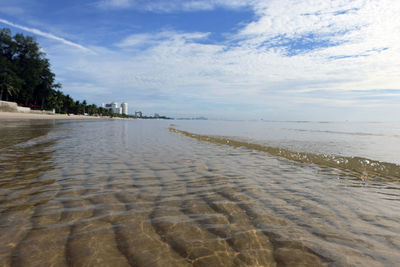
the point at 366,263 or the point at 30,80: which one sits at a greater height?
the point at 30,80

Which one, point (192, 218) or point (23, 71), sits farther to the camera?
point (23, 71)

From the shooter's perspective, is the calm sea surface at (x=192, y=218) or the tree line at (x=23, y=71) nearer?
the calm sea surface at (x=192, y=218)

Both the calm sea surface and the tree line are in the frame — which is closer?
the calm sea surface

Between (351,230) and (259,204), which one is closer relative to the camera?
(351,230)

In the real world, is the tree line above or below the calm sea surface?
above

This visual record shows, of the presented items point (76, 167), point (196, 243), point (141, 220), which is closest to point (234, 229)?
point (196, 243)

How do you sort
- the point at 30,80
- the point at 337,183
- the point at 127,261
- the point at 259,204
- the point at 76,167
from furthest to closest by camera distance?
the point at 30,80
the point at 76,167
the point at 337,183
the point at 259,204
the point at 127,261

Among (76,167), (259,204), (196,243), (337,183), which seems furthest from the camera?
(76,167)

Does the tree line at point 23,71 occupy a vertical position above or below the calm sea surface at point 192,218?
above

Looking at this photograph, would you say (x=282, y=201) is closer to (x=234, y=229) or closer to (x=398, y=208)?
(x=234, y=229)

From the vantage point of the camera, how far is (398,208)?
4.85 meters

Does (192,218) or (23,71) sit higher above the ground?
(23,71)

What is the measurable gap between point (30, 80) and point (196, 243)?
4066 inches

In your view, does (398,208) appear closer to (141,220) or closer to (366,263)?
(366,263)
